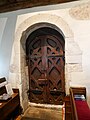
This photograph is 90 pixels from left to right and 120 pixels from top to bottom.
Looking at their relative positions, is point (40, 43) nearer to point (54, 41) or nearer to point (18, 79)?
point (54, 41)

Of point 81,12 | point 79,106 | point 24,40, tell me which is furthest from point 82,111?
point 24,40

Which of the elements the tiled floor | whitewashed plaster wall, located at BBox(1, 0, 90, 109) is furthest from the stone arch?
the tiled floor

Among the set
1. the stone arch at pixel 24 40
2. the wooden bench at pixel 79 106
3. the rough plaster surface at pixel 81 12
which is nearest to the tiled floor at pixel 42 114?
the stone arch at pixel 24 40

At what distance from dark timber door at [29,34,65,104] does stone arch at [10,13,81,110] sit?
24 centimetres

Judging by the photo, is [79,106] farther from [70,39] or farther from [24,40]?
[24,40]

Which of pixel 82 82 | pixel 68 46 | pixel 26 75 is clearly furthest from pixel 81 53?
pixel 26 75

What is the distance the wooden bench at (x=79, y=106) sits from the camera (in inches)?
66.4

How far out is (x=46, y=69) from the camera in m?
3.60

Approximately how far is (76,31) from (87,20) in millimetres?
313

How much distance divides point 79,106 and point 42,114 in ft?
3.82

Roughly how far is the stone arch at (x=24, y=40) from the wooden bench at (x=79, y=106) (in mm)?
310

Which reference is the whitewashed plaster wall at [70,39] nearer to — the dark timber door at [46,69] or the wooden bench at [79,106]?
the wooden bench at [79,106]

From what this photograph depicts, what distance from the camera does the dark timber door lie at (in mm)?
3492

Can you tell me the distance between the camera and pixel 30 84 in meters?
3.74
